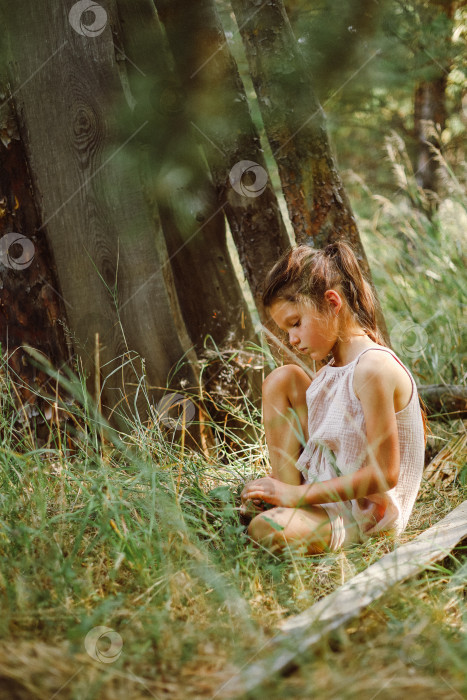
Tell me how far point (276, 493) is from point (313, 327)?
0.53m

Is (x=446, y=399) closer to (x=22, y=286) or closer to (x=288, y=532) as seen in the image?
(x=288, y=532)

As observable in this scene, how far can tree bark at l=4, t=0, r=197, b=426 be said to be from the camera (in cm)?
257

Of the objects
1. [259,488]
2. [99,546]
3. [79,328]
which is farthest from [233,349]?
[99,546]

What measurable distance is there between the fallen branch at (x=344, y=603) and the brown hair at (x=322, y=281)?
684mm

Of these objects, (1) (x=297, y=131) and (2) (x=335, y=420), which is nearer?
(2) (x=335, y=420)

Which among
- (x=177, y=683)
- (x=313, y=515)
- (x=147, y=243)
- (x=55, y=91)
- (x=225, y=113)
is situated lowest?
(x=313, y=515)

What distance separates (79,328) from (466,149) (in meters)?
3.91

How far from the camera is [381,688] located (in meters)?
1.09

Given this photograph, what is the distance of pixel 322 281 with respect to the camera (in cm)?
196

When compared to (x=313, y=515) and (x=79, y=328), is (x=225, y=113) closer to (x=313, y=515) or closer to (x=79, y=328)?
(x=79, y=328)

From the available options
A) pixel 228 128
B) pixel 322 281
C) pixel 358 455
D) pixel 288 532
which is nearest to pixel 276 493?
pixel 288 532

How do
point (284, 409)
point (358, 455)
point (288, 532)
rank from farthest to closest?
1. point (284, 409)
2. point (358, 455)
3. point (288, 532)

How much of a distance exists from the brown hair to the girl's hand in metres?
0.56

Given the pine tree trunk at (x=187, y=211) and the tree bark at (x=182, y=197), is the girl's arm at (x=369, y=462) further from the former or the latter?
the tree bark at (x=182, y=197)
